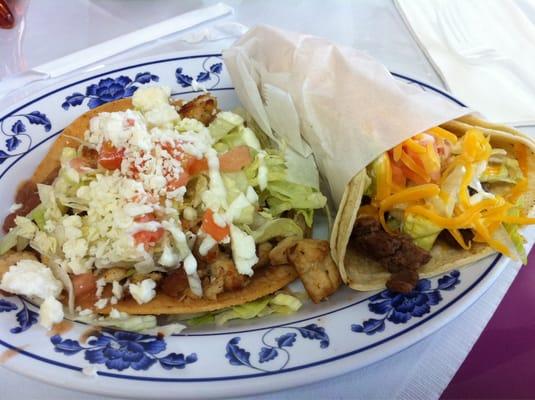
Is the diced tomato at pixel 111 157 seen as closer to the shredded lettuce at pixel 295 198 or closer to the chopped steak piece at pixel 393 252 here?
the shredded lettuce at pixel 295 198

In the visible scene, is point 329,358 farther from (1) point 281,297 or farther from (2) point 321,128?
(2) point 321,128

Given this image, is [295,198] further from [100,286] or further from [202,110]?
[100,286]

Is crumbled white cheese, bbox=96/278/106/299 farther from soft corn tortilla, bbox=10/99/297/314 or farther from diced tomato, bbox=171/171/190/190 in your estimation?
diced tomato, bbox=171/171/190/190

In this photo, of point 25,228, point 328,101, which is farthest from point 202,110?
point 25,228

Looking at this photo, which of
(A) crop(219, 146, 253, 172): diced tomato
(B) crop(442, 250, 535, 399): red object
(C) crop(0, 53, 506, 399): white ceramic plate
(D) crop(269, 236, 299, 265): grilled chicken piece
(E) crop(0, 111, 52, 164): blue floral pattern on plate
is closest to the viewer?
(C) crop(0, 53, 506, 399): white ceramic plate

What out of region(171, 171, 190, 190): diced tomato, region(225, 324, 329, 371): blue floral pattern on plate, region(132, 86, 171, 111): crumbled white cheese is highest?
region(132, 86, 171, 111): crumbled white cheese

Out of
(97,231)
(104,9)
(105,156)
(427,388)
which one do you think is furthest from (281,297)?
(104,9)

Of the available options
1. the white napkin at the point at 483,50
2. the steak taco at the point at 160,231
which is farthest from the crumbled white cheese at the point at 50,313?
the white napkin at the point at 483,50

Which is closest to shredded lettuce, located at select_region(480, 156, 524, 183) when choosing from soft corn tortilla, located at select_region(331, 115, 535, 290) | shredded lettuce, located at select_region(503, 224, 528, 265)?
soft corn tortilla, located at select_region(331, 115, 535, 290)
